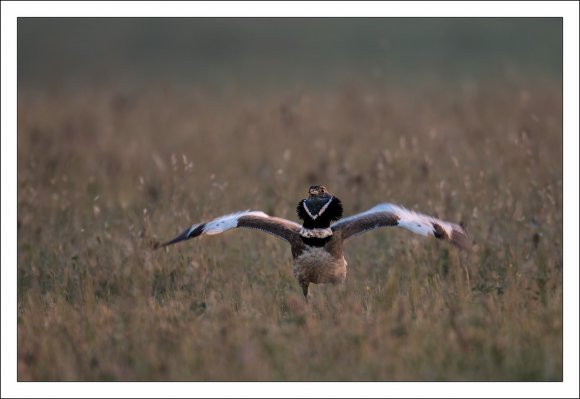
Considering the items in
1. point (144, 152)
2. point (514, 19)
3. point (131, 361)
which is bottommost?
point (131, 361)

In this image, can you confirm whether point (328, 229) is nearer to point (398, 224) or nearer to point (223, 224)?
point (398, 224)

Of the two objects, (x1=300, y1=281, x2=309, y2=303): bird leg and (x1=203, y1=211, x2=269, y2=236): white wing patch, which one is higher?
(x1=203, y1=211, x2=269, y2=236): white wing patch

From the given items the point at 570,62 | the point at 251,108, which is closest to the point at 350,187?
the point at 570,62

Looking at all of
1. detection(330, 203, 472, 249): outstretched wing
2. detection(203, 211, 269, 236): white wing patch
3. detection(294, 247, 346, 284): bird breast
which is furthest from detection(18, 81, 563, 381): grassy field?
detection(203, 211, 269, 236): white wing patch

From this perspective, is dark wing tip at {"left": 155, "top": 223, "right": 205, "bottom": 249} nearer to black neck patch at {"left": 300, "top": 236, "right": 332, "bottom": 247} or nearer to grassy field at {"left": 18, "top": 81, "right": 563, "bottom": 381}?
grassy field at {"left": 18, "top": 81, "right": 563, "bottom": 381}

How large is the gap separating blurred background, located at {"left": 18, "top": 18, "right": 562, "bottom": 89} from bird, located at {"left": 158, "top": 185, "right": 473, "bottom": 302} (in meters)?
11.2

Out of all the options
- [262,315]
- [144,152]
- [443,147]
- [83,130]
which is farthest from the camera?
[83,130]

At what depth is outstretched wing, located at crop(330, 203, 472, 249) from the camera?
7.35 metres

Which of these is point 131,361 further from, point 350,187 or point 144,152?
point 144,152

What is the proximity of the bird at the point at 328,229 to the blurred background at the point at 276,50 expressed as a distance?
11.2 meters

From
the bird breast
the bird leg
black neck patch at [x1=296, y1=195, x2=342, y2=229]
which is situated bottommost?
the bird leg

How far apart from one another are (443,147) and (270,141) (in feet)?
9.53

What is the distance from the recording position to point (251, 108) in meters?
16.6

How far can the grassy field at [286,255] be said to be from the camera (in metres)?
6.39
